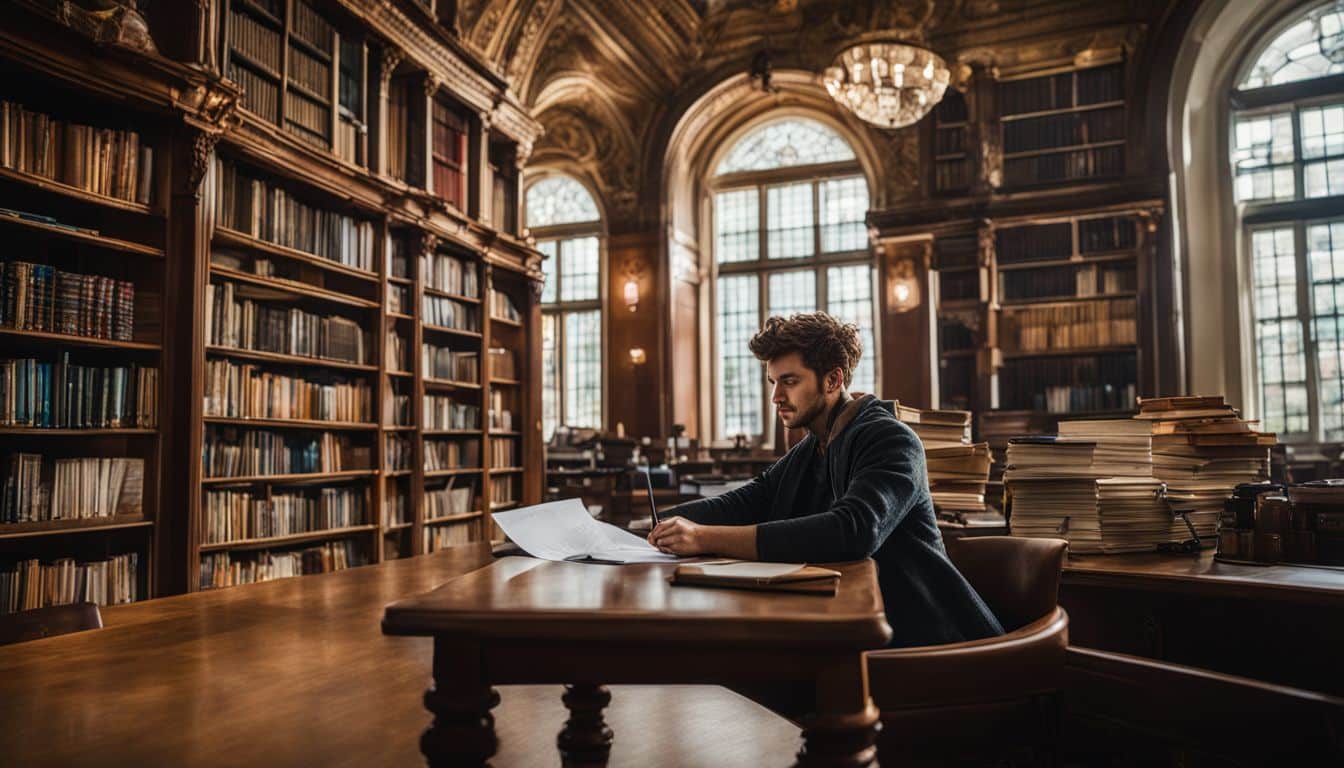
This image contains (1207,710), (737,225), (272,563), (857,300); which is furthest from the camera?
(737,225)

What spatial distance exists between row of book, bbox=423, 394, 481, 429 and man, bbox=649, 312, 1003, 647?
4.91 metres

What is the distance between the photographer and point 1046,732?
152cm

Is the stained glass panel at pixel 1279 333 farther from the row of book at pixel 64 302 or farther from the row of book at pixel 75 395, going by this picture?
the row of book at pixel 64 302

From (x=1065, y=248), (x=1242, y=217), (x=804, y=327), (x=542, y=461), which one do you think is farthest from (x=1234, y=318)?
(x=804, y=327)

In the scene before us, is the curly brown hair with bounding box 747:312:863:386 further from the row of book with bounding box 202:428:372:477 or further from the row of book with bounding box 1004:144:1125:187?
the row of book with bounding box 1004:144:1125:187

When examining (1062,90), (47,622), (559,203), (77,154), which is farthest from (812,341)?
(559,203)

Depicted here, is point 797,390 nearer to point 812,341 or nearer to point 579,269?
point 812,341

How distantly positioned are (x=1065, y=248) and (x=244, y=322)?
806 centimetres

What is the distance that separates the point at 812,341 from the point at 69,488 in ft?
11.6

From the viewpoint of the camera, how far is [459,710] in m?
0.94

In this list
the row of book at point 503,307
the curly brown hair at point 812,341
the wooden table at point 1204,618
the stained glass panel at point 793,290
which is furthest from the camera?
the stained glass panel at point 793,290

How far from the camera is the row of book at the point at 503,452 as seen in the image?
302 inches

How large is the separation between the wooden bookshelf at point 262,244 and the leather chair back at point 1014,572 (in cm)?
364

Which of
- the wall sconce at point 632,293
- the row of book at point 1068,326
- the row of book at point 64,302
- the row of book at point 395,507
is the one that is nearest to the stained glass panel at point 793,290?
the wall sconce at point 632,293
